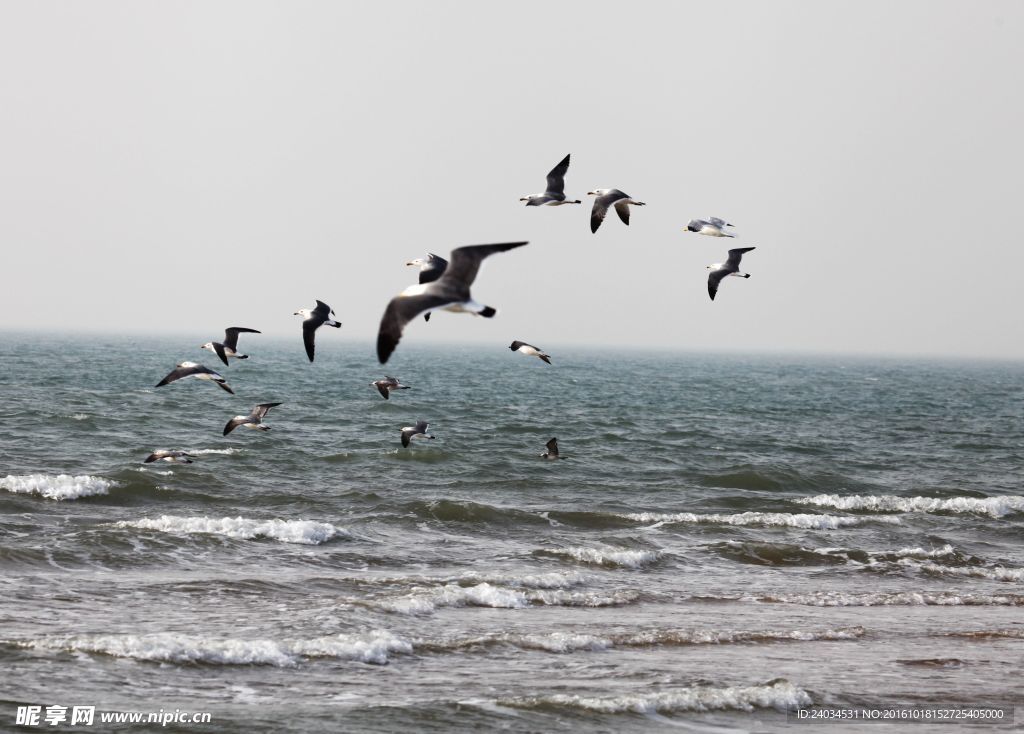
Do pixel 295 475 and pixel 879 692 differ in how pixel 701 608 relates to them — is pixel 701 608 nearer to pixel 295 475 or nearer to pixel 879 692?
pixel 879 692

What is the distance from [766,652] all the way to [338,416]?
3522 centimetres

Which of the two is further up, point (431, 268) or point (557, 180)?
point (557, 180)

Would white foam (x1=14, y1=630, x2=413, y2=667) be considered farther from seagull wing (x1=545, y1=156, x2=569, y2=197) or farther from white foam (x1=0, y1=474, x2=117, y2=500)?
white foam (x1=0, y1=474, x2=117, y2=500)

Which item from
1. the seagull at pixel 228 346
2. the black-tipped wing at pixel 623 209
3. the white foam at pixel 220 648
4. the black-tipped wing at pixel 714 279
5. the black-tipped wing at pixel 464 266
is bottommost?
the white foam at pixel 220 648

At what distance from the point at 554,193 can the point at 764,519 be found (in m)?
11.3

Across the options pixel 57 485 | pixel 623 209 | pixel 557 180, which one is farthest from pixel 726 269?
pixel 57 485

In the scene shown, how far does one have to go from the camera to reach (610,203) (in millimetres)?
20703

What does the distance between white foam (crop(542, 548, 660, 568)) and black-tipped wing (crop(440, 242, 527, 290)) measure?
1014 cm

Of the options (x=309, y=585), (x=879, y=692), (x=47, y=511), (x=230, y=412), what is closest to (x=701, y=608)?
(x=879, y=692)

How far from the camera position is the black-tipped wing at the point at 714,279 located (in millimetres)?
18581

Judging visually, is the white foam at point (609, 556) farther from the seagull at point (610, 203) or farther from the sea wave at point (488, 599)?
the seagull at point (610, 203)

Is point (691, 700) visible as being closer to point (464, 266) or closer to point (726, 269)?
point (464, 266)

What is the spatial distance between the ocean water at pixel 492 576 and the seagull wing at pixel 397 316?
12.0 ft

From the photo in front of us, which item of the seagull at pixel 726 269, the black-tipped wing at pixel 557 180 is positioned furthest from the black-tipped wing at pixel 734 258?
the black-tipped wing at pixel 557 180
